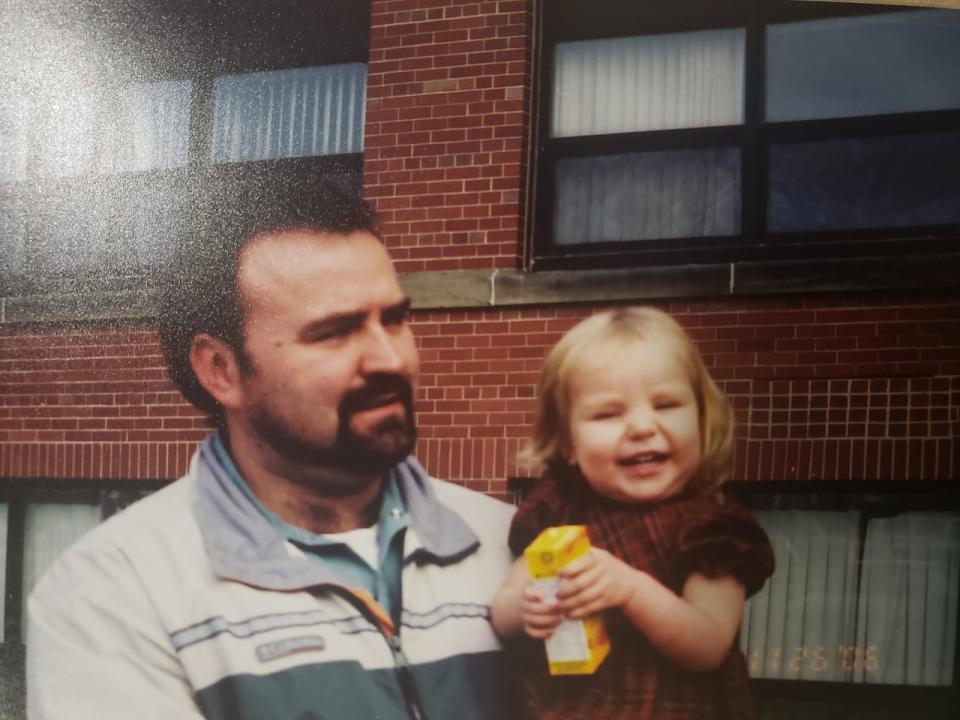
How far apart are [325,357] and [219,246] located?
1.65 ft

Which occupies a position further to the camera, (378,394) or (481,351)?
(481,351)

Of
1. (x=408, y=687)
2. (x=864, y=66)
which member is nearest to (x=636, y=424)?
(x=408, y=687)

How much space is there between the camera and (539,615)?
3.26m

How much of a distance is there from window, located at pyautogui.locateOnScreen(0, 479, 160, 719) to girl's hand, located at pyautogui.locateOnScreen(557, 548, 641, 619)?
4.22ft

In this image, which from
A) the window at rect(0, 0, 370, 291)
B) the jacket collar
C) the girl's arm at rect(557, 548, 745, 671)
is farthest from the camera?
the window at rect(0, 0, 370, 291)

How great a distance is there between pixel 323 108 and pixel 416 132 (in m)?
0.31

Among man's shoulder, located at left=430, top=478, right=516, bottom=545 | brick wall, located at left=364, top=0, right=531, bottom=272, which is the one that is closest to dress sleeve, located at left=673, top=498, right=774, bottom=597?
man's shoulder, located at left=430, top=478, right=516, bottom=545

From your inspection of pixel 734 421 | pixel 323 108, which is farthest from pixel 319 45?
pixel 734 421

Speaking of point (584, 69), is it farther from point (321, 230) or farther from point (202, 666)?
point (202, 666)

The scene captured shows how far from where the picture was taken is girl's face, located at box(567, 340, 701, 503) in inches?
128

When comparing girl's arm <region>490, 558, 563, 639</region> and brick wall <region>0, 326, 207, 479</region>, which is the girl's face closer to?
girl's arm <region>490, 558, 563, 639</region>

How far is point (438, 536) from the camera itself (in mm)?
3439

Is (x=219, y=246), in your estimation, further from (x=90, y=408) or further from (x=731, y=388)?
(x=731, y=388)

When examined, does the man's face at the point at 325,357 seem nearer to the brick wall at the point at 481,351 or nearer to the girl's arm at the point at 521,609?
the brick wall at the point at 481,351
